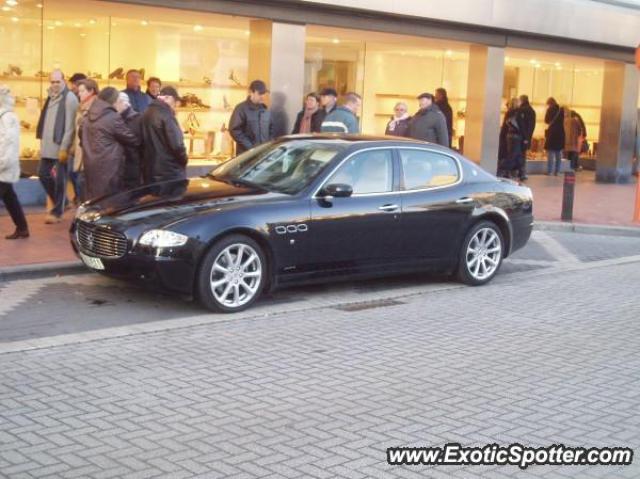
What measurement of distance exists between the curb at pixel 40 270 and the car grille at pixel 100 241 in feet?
3.43

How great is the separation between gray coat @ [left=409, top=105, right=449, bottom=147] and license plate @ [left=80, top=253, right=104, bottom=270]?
6.08m

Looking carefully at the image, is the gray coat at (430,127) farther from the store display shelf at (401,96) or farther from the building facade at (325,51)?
the store display shelf at (401,96)

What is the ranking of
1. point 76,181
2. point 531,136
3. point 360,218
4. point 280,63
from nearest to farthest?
point 360,218, point 76,181, point 280,63, point 531,136

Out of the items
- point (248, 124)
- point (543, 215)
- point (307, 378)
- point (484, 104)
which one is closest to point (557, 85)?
point (484, 104)

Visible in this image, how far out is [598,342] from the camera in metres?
8.13

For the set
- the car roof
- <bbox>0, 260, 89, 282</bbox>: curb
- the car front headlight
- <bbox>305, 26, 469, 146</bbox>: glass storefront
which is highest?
<bbox>305, 26, 469, 146</bbox>: glass storefront

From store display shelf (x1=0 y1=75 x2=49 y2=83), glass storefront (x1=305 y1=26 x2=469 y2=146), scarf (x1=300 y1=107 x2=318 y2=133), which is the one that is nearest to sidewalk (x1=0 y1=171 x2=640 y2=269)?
store display shelf (x1=0 y1=75 x2=49 y2=83)

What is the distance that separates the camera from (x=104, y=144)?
10906mm

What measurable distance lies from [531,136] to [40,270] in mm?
16503

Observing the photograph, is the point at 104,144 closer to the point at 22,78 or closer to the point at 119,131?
the point at 119,131

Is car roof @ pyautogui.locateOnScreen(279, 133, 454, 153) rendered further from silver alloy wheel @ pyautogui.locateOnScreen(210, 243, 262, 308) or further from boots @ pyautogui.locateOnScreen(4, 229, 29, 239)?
boots @ pyautogui.locateOnScreen(4, 229, 29, 239)

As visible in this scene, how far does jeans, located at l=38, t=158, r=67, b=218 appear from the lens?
12.6 meters

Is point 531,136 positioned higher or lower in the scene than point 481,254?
higher

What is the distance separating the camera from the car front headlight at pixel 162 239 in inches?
329
